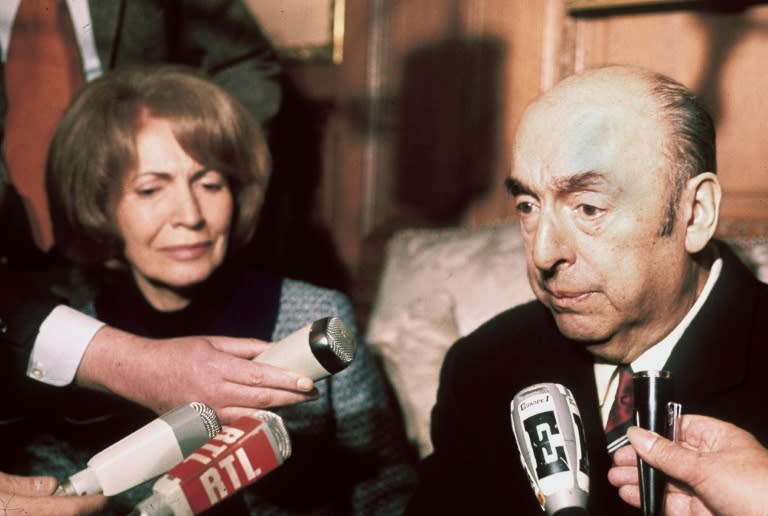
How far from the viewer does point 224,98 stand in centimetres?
200

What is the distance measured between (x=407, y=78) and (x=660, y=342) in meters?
1.61

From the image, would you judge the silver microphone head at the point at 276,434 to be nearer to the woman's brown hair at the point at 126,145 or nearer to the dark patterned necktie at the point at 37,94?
the woman's brown hair at the point at 126,145

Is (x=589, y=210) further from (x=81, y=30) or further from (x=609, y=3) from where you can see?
(x=81, y=30)

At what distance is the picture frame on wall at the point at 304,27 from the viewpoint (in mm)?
2924

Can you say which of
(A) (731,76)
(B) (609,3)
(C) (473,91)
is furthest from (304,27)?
(A) (731,76)

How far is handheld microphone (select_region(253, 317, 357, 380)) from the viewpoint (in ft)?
3.75

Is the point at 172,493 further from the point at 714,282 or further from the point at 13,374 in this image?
the point at 714,282

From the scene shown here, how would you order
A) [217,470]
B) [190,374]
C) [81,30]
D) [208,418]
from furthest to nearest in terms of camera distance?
[81,30]
[190,374]
[208,418]
[217,470]

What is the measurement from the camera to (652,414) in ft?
3.47

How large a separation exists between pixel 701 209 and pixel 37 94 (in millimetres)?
1717

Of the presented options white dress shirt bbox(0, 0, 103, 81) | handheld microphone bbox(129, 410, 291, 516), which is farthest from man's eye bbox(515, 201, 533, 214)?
white dress shirt bbox(0, 0, 103, 81)

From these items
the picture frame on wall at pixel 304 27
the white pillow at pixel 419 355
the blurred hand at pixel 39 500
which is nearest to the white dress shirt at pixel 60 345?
the blurred hand at pixel 39 500

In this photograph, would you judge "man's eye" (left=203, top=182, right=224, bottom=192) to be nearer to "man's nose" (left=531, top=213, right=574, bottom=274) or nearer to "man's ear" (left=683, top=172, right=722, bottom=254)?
"man's nose" (left=531, top=213, right=574, bottom=274)

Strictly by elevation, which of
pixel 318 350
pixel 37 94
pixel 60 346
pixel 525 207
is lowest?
pixel 60 346
